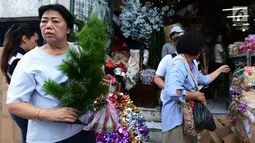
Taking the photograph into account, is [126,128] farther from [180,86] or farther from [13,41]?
[13,41]

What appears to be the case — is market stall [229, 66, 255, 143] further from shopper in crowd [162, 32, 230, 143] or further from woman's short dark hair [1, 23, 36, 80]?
woman's short dark hair [1, 23, 36, 80]

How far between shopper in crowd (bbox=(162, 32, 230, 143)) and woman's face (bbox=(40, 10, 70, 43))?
1270mm

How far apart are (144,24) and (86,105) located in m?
5.19

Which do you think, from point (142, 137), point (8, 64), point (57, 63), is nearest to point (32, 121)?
point (57, 63)

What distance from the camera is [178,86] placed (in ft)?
9.42

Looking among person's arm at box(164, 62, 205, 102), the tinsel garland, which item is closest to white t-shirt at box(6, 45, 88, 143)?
person's arm at box(164, 62, 205, 102)

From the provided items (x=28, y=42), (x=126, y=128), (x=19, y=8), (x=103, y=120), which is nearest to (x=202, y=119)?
(x=103, y=120)

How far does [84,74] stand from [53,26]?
39 centimetres

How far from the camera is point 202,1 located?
10.9 metres

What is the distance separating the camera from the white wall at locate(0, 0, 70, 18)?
21.1 feet

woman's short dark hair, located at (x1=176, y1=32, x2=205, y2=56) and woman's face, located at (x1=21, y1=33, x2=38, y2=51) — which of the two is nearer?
woman's short dark hair, located at (x1=176, y1=32, x2=205, y2=56)

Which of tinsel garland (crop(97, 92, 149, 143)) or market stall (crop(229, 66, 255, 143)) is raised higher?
market stall (crop(229, 66, 255, 143))

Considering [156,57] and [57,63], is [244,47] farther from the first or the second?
[57,63]

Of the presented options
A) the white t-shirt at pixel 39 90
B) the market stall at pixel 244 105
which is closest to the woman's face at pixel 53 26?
the white t-shirt at pixel 39 90
